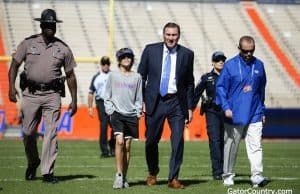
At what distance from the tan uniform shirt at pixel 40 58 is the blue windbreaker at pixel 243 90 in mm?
2080

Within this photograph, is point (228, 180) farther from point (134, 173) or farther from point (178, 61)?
point (134, 173)

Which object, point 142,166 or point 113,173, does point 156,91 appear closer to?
point 113,173

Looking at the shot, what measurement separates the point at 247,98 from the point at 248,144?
567mm

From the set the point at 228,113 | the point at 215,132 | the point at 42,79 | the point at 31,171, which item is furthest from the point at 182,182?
the point at 42,79

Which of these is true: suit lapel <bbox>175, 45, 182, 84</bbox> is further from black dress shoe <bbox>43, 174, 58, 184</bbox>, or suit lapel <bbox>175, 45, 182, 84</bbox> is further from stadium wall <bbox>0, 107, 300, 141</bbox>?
stadium wall <bbox>0, 107, 300, 141</bbox>

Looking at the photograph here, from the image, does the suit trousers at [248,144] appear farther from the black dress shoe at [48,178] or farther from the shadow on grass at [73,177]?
the black dress shoe at [48,178]

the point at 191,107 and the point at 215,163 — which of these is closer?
the point at 191,107

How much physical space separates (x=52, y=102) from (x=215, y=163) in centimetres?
266

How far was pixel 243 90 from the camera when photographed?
9.67 m

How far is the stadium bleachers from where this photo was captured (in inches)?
1080

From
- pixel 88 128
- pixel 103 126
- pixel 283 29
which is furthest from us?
pixel 283 29

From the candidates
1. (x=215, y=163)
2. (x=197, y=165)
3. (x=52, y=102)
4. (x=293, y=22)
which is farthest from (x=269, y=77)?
(x=52, y=102)

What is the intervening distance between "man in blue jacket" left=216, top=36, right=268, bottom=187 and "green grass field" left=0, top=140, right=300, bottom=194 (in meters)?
0.43

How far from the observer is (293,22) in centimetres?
3102
